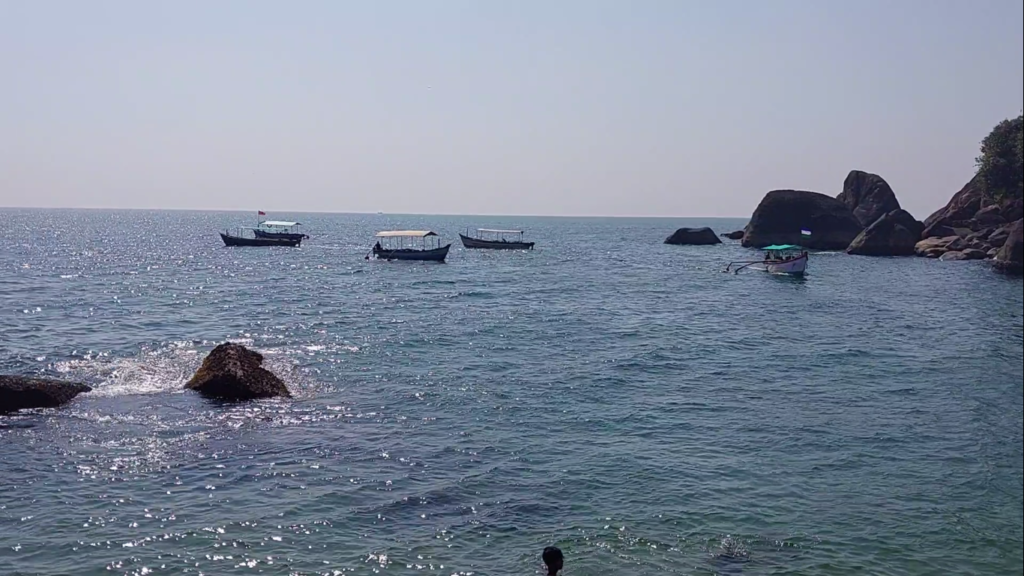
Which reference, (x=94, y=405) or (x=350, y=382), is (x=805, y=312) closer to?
(x=350, y=382)

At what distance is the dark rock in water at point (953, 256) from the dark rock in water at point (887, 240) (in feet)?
27.4

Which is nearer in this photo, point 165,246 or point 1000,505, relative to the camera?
point 1000,505

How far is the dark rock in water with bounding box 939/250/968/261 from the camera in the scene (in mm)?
88688

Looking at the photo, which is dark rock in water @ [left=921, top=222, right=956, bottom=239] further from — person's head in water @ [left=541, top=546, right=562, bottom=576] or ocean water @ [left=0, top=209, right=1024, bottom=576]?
person's head in water @ [left=541, top=546, right=562, bottom=576]

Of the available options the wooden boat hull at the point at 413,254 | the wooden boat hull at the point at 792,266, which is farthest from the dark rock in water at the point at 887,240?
the wooden boat hull at the point at 413,254

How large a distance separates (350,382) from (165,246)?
117796 millimetres

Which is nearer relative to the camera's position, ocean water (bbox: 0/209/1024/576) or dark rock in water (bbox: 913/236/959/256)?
ocean water (bbox: 0/209/1024/576)

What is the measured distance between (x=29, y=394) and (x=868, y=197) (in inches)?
5073

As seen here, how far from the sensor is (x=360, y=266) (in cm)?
9331

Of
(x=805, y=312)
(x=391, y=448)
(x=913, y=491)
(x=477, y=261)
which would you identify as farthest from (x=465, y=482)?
(x=477, y=261)

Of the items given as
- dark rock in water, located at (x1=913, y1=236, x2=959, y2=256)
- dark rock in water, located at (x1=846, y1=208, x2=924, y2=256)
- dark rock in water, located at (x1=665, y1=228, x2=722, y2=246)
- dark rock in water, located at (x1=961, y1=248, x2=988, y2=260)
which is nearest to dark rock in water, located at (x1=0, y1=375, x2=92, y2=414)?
dark rock in water, located at (x1=961, y1=248, x2=988, y2=260)

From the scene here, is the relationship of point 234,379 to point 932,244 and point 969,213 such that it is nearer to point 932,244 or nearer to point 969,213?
point 932,244

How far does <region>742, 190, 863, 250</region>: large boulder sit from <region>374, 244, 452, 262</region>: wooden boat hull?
5444cm

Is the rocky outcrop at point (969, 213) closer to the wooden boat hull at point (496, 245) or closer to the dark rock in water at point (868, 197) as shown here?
the dark rock in water at point (868, 197)
